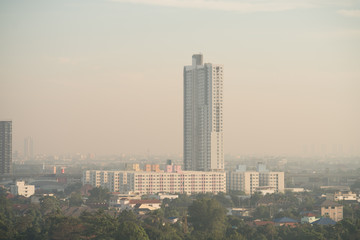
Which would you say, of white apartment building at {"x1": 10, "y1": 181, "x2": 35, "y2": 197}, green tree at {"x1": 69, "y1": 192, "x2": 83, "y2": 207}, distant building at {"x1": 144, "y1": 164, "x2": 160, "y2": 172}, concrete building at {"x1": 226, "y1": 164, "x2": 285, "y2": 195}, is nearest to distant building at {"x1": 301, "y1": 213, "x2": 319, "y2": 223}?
green tree at {"x1": 69, "y1": 192, "x2": 83, "y2": 207}

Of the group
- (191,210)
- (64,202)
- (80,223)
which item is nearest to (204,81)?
(64,202)

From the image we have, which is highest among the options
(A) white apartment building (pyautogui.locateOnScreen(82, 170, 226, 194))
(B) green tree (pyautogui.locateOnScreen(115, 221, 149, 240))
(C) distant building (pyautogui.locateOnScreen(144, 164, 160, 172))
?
(C) distant building (pyautogui.locateOnScreen(144, 164, 160, 172))

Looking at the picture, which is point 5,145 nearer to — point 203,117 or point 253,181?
point 203,117

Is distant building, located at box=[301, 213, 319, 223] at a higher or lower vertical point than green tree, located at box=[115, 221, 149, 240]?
lower

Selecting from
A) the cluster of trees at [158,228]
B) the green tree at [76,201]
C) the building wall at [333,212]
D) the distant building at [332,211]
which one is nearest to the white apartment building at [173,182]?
the green tree at [76,201]

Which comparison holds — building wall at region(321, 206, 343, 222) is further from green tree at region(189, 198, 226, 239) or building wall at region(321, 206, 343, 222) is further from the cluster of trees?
green tree at region(189, 198, 226, 239)

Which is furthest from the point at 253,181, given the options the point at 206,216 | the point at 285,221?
the point at 206,216
